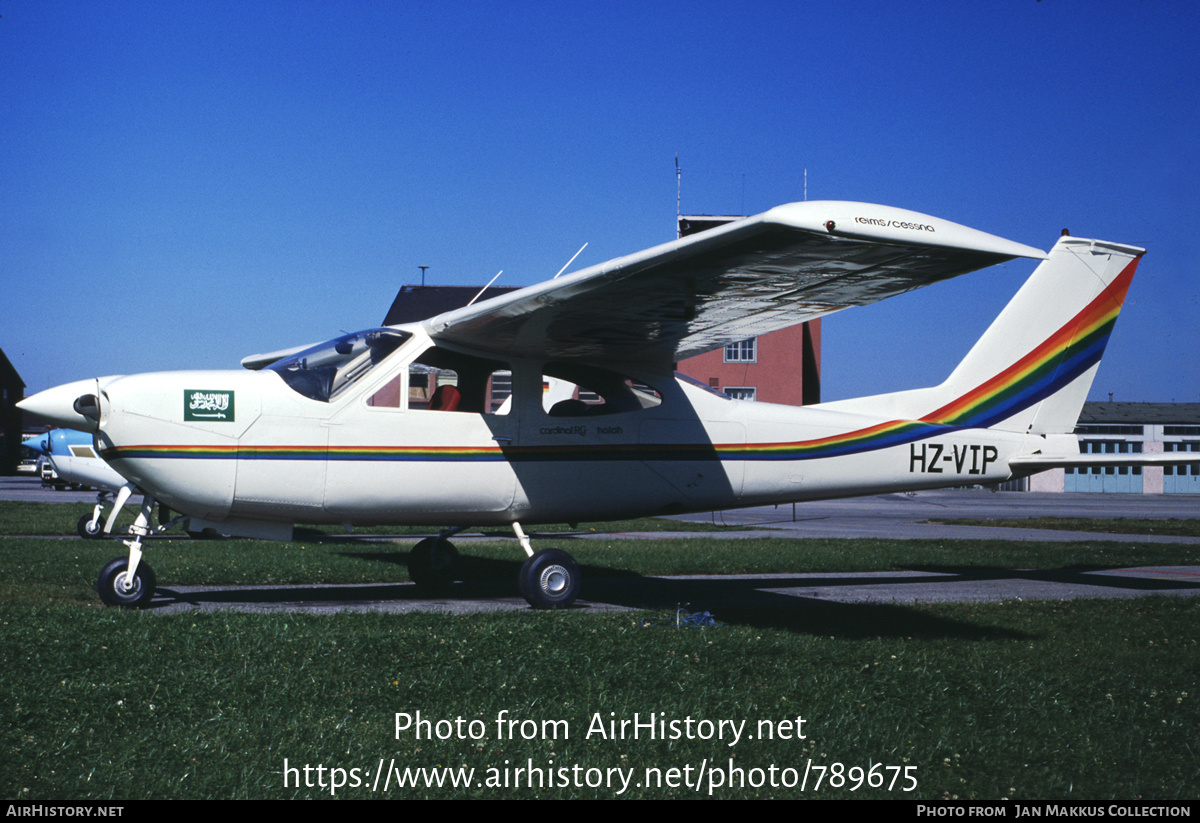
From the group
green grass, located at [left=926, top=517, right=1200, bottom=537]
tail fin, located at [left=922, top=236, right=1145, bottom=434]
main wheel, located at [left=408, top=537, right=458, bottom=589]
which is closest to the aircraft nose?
main wheel, located at [left=408, top=537, right=458, bottom=589]

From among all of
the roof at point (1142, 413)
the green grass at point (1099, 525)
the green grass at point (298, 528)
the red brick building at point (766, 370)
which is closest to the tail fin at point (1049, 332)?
the green grass at point (298, 528)

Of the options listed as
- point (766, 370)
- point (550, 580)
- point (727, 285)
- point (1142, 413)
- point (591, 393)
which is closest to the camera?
point (727, 285)

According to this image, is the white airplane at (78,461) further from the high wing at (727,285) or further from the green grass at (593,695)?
the high wing at (727,285)

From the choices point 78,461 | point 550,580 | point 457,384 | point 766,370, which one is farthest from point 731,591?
point 766,370

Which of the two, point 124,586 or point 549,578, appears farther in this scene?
point 549,578

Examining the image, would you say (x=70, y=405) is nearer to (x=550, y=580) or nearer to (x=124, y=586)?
(x=124, y=586)

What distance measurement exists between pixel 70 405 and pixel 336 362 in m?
2.01

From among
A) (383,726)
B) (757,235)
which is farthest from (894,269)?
(383,726)

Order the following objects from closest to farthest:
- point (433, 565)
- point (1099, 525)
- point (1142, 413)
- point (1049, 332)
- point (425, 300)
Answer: point (433, 565), point (1049, 332), point (1099, 525), point (425, 300), point (1142, 413)

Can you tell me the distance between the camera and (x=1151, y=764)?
4.23 m

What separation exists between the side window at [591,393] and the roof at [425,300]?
36.0m

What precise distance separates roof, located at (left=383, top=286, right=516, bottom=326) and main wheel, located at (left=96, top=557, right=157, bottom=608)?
3720 centimetres

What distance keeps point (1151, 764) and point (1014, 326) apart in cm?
731

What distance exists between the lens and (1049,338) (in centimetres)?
1073
